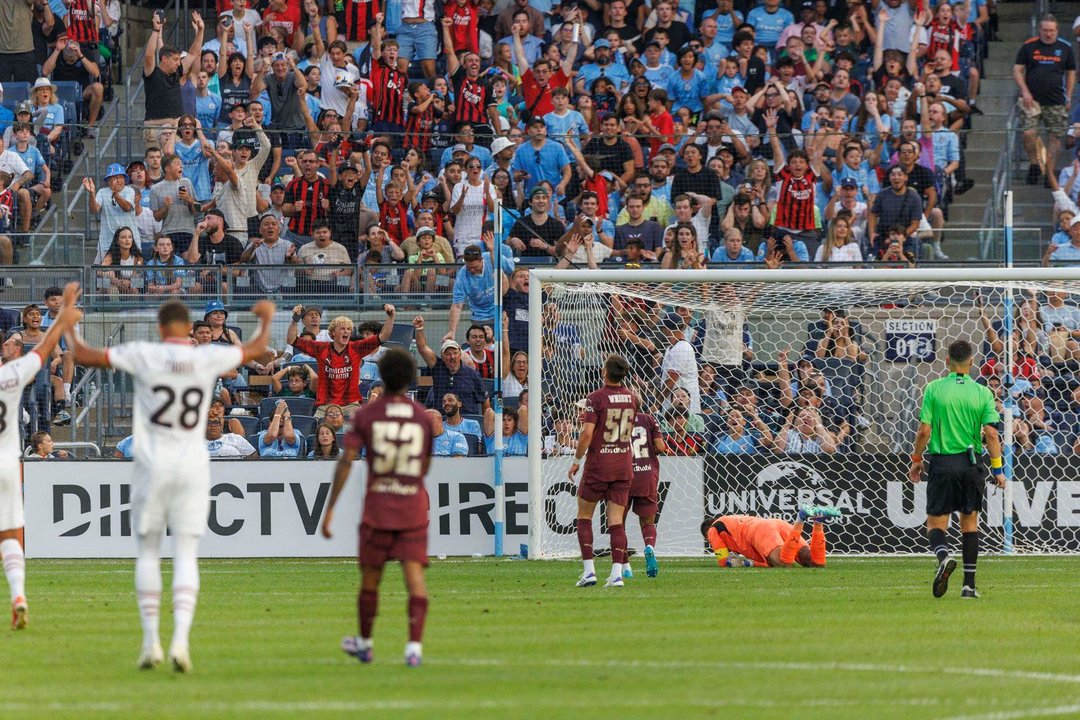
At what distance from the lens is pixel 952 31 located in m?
25.5

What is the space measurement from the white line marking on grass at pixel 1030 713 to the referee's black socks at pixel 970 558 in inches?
228

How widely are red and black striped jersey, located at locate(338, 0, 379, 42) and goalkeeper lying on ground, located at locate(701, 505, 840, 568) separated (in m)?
12.3

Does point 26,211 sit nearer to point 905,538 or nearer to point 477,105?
point 477,105

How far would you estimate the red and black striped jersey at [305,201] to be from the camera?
2164 centimetres

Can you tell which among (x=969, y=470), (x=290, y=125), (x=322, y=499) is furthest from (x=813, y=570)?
(x=290, y=125)

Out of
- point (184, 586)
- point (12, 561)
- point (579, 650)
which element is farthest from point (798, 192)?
point (184, 586)

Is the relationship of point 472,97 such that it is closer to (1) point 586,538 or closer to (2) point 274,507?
(2) point 274,507

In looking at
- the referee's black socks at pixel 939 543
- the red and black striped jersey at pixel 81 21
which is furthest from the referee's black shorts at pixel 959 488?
the red and black striped jersey at pixel 81 21

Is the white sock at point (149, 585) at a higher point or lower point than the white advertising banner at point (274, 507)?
higher

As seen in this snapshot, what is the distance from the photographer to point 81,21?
85.3ft

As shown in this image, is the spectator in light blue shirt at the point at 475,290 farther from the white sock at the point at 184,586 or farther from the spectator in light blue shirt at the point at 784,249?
the white sock at the point at 184,586

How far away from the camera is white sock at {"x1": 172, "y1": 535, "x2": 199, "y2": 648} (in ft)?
29.6

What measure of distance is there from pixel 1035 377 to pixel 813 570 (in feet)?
13.2

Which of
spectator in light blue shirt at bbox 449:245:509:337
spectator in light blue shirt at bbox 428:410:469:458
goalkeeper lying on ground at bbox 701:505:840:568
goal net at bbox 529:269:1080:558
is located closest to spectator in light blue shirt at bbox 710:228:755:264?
goal net at bbox 529:269:1080:558
